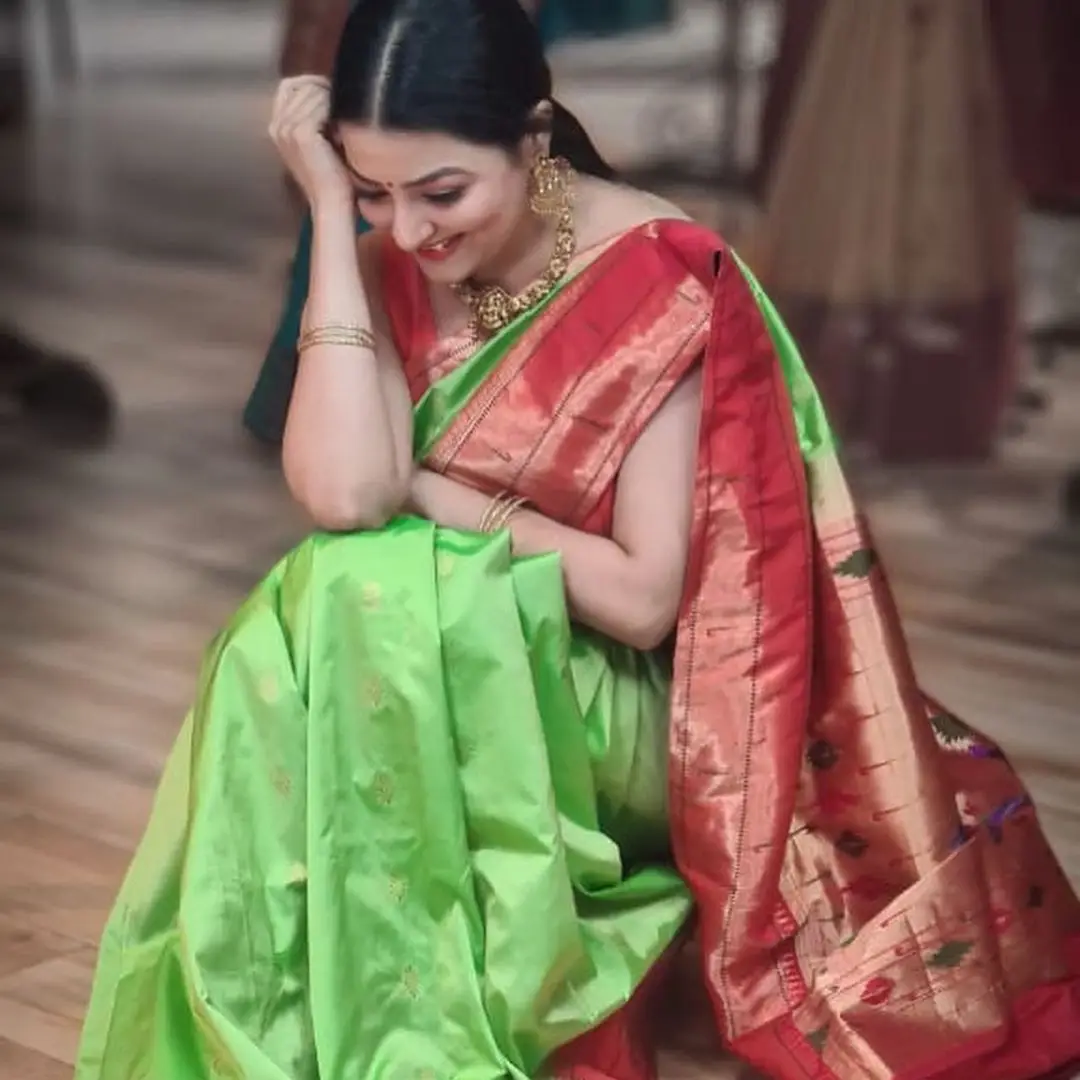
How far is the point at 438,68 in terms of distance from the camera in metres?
1.47

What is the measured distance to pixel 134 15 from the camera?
5.78 meters

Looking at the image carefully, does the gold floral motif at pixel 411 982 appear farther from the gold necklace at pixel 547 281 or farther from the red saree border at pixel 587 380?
the gold necklace at pixel 547 281

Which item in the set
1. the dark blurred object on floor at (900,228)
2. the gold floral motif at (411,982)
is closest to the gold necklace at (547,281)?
the gold floral motif at (411,982)

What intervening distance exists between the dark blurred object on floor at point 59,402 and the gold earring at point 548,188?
2118mm

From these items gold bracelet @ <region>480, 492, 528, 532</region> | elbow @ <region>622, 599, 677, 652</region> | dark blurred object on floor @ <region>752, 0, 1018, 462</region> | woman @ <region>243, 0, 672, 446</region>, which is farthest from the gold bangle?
dark blurred object on floor @ <region>752, 0, 1018, 462</region>

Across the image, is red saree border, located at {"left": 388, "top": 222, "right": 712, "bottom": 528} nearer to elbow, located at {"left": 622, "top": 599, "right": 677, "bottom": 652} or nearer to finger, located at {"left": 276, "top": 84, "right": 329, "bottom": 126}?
elbow, located at {"left": 622, "top": 599, "right": 677, "bottom": 652}

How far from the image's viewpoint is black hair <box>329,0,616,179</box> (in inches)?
58.1

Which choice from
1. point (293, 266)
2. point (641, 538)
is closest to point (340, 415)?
point (641, 538)

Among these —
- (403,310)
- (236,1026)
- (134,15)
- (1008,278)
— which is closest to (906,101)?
(1008,278)

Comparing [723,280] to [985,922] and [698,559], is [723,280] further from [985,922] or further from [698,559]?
[985,922]

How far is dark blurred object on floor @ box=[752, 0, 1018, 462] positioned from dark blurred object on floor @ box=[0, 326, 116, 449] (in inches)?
44.3

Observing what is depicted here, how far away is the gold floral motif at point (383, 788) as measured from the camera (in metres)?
1.54

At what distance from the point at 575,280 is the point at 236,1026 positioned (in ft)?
1.93

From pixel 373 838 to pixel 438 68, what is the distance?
1.77 ft
